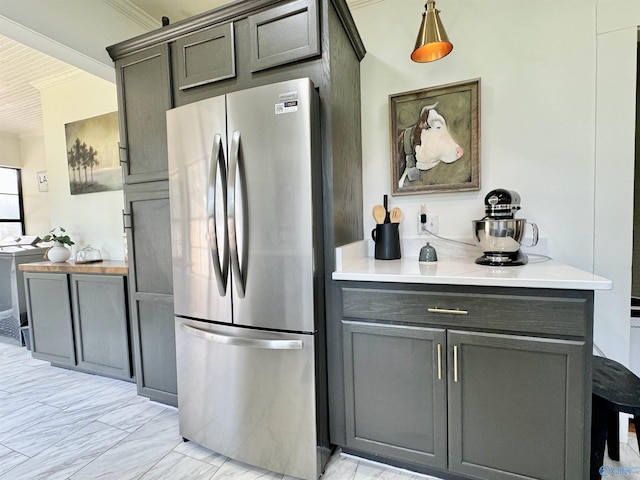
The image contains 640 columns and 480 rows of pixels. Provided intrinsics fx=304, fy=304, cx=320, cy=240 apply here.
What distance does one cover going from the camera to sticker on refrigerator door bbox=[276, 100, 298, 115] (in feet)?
4.33

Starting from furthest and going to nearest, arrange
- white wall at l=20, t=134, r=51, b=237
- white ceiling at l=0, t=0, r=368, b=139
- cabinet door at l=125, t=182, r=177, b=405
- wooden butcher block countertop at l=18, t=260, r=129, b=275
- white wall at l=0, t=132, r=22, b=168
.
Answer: white wall at l=20, t=134, r=51, b=237 → white wall at l=0, t=132, r=22, b=168 → wooden butcher block countertop at l=18, t=260, r=129, b=275 → cabinet door at l=125, t=182, r=177, b=405 → white ceiling at l=0, t=0, r=368, b=139

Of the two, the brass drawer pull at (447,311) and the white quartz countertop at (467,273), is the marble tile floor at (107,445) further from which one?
the white quartz countertop at (467,273)

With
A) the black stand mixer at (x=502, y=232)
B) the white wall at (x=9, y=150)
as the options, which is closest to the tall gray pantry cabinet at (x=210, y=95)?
the black stand mixer at (x=502, y=232)

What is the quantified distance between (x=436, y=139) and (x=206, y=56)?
1.40 m

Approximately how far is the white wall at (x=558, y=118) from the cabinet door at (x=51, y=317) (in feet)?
10.1

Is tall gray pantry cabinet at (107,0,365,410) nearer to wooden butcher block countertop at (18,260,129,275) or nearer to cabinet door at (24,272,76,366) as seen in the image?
wooden butcher block countertop at (18,260,129,275)

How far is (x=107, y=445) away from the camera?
1729 millimetres

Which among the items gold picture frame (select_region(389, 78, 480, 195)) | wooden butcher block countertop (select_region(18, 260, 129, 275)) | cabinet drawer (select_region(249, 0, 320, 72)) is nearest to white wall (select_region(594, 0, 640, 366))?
gold picture frame (select_region(389, 78, 480, 195))

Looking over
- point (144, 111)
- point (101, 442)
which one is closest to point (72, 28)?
point (144, 111)

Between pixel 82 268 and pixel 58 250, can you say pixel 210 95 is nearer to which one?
pixel 82 268

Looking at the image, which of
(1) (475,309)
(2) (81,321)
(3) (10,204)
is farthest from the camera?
(3) (10,204)

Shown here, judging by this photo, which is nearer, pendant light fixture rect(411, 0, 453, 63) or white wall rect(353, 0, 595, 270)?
pendant light fixture rect(411, 0, 453, 63)

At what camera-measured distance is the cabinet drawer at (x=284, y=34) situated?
1.40 meters

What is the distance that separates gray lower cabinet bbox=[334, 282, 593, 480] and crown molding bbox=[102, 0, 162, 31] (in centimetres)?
250
